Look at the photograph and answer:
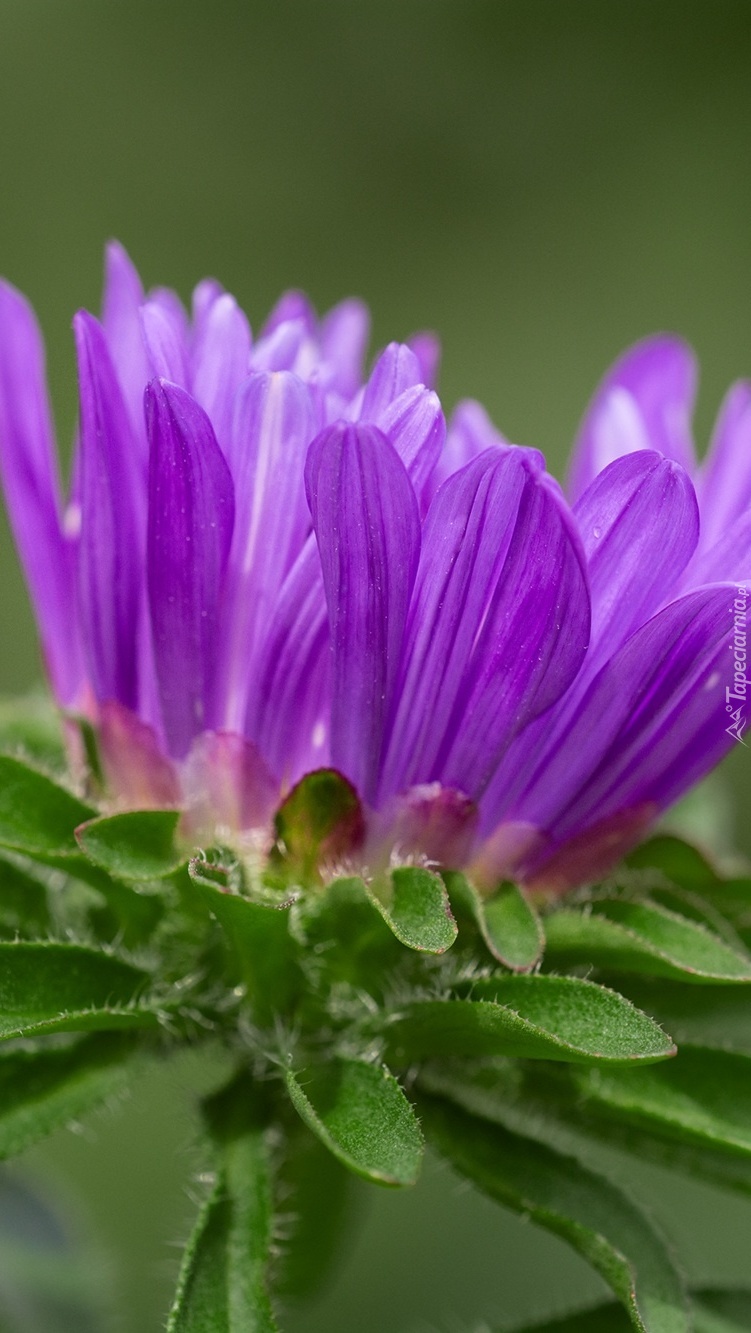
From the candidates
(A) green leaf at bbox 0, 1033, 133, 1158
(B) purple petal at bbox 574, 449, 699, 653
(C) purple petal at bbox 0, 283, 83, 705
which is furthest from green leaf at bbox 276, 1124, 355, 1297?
(B) purple petal at bbox 574, 449, 699, 653

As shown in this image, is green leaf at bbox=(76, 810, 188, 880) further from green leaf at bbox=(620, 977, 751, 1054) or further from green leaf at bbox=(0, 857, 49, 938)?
green leaf at bbox=(620, 977, 751, 1054)

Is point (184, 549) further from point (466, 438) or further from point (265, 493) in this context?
point (466, 438)

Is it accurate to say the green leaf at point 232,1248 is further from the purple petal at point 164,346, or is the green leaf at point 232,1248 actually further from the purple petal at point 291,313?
the purple petal at point 291,313

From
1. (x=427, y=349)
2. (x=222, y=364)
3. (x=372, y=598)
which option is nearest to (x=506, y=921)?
(x=372, y=598)

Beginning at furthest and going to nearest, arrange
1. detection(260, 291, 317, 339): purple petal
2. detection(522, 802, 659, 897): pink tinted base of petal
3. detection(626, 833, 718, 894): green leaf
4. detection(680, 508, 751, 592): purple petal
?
detection(260, 291, 317, 339): purple petal → detection(626, 833, 718, 894): green leaf → detection(522, 802, 659, 897): pink tinted base of petal → detection(680, 508, 751, 592): purple petal

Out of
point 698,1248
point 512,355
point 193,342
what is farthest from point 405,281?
point 193,342

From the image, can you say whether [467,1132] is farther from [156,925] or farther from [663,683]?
[663,683]

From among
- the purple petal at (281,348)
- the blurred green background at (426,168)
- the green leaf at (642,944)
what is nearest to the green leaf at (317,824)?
the green leaf at (642,944)
